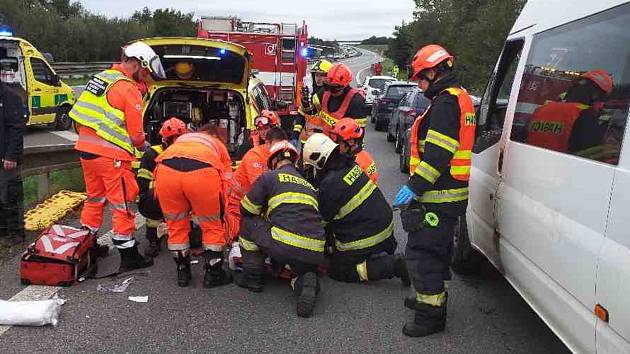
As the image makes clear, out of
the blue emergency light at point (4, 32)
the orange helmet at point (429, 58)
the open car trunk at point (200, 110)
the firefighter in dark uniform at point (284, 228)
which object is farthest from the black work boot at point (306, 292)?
the blue emergency light at point (4, 32)

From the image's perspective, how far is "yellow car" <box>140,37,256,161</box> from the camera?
6004 millimetres

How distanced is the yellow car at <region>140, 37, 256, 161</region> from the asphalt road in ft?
5.26

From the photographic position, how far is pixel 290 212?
4375 millimetres

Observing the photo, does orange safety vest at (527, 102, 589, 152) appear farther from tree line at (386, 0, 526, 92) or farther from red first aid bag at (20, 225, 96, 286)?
tree line at (386, 0, 526, 92)

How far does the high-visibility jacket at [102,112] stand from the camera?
465 centimetres

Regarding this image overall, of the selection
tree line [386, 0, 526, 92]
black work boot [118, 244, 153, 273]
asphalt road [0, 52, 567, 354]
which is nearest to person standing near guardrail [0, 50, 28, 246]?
asphalt road [0, 52, 567, 354]

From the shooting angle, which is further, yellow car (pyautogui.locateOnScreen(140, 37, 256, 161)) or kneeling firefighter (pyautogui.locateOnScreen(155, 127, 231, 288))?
yellow car (pyautogui.locateOnScreen(140, 37, 256, 161))

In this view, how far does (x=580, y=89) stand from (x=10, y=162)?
481 cm

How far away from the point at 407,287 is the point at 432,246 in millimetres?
1167

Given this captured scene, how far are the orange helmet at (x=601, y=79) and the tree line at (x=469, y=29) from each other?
6.29m

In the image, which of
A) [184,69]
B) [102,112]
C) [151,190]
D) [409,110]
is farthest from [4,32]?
[102,112]

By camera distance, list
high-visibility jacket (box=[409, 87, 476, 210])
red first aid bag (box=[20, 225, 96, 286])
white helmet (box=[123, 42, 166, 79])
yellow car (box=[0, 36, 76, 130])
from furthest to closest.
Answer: yellow car (box=[0, 36, 76, 130]) < white helmet (box=[123, 42, 166, 79]) < red first aid bag (box=[20, 225, 96, 286]) < high-visibility jacket (box=[409, 87, 476, 210])

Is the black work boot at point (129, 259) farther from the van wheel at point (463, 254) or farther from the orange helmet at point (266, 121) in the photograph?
the van wheel at point (463, 254)

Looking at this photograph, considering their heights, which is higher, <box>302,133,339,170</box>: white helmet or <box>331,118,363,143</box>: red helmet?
<box>331,118,363,143</box>: red helmet
